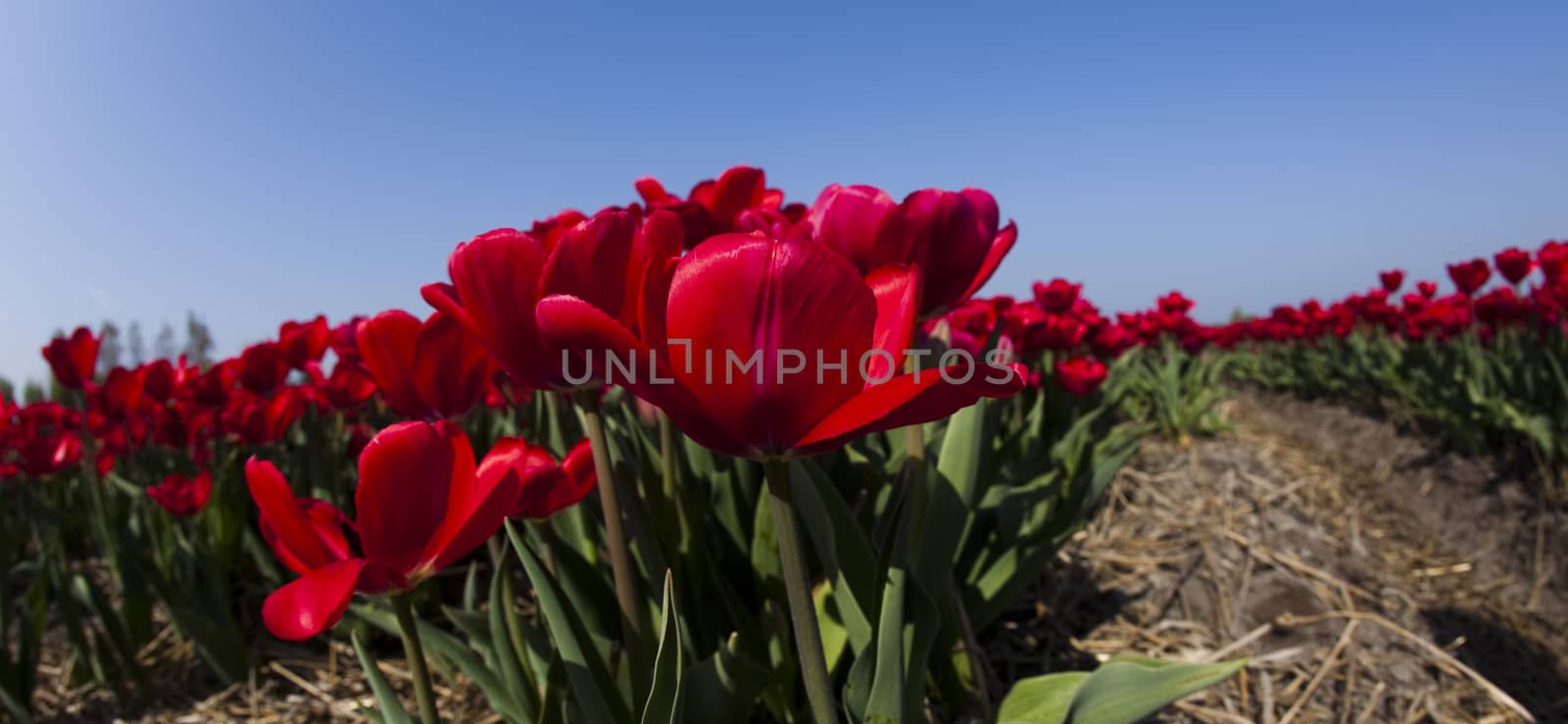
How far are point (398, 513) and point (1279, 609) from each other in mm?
2472

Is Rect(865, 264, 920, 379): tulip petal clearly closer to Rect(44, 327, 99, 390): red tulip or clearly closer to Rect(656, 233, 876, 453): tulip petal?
Rect(656, 233, 876, 453): tulip petal

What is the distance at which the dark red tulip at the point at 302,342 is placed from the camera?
8.60 ft

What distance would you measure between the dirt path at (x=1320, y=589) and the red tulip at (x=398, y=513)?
53.7 inches

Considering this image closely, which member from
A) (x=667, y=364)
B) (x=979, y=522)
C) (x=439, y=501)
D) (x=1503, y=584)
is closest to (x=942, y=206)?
(x=667, y=364)

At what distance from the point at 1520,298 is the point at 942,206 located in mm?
5354

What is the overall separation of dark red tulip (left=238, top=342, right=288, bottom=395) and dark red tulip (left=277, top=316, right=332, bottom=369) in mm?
25

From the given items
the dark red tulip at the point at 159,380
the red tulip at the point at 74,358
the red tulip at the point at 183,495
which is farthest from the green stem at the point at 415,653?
the red tulip at the point at 74,358

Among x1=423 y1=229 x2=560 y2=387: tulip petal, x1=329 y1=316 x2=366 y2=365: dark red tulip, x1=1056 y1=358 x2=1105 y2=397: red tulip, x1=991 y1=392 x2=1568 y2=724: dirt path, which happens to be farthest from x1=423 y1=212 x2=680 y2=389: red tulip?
x1=1056 y1=358 x2=1105 y2=397: red tulip

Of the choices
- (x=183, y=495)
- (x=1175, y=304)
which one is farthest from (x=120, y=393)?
(x=1175, y=304)

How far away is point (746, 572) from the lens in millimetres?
1391

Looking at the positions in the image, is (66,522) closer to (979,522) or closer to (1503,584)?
(979,522)

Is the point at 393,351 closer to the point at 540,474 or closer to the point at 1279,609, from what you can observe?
the point at 540,474

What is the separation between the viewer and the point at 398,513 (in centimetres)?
77

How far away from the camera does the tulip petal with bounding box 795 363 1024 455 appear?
0.52 metres
